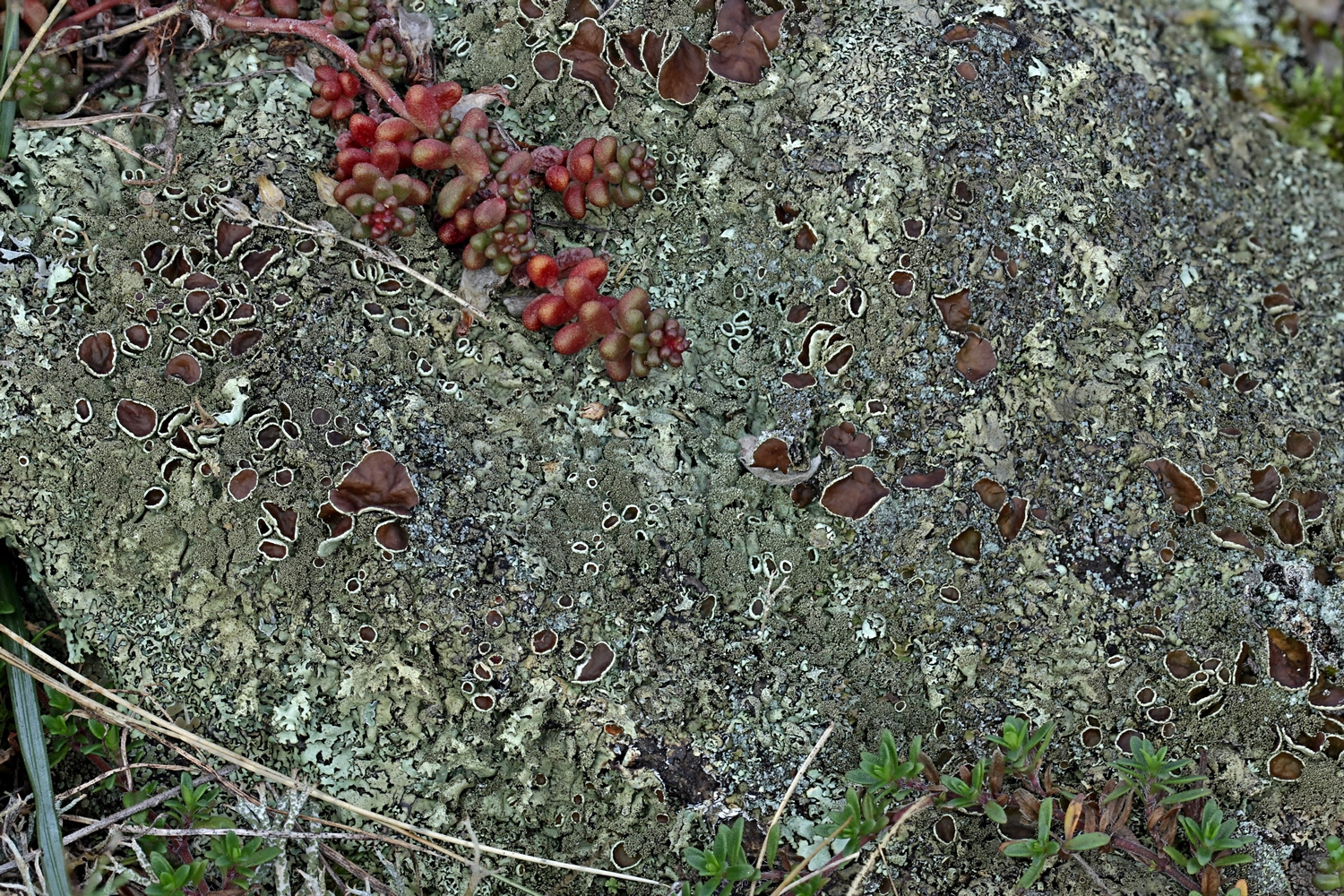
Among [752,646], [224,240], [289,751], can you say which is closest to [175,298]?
[224,240]

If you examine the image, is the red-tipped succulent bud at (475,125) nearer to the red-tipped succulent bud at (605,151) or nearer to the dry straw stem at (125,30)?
the red-tipped succulent bud at (605,151)

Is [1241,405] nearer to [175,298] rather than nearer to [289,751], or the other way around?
[289,751]

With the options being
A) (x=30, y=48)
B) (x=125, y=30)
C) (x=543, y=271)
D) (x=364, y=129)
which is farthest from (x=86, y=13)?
(x=543, y=271)

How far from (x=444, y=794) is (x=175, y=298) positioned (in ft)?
5.83

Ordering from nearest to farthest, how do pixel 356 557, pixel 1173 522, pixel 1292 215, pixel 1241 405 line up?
pixel 356 557
pixel 1173 522
pixel 1241 405
pixel 1292 215

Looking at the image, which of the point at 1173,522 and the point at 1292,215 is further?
the point at 1292,215

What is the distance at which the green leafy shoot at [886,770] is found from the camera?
2.84 m

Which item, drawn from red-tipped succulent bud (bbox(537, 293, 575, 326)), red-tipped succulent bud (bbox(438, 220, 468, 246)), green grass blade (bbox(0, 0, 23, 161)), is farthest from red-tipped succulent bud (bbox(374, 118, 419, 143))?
green grass blade (bbox(0, 0, 23, 161))

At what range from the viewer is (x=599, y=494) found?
125 inches

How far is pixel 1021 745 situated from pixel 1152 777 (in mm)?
400

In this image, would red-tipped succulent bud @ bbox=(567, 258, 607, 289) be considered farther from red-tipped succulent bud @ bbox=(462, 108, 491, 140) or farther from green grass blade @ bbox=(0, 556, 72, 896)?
green grass blade @ bbox=(0, 556, 72, 896)

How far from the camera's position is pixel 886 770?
2.84 metres

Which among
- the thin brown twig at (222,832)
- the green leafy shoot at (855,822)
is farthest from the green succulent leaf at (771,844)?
the thin brown twig at (222,832)

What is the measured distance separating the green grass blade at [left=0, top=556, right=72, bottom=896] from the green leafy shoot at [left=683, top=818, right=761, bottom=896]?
178 cm
